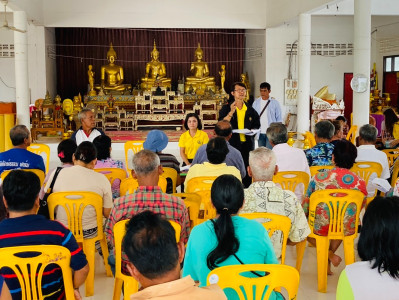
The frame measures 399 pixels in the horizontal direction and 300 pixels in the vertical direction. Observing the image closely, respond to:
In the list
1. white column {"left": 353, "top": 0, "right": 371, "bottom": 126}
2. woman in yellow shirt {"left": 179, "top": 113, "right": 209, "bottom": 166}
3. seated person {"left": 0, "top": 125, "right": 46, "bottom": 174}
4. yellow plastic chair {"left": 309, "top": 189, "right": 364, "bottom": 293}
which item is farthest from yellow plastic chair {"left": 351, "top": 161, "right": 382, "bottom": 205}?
white column {"left": 353, "top": 0, "right": 371, "bottom": 126}

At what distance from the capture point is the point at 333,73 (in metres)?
15.5

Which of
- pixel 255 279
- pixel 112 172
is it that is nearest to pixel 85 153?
pixel 112 172

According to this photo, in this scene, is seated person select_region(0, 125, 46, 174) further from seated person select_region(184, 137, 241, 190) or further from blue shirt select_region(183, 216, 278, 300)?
blue shirt select_region(183, 216, 278, 300)

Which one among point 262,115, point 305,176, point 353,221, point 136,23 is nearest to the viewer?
point 353,221

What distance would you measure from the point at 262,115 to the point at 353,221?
5.06 m

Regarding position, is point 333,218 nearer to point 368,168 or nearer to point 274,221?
point 274,221

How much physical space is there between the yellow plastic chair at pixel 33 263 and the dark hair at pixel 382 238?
4.44 ft

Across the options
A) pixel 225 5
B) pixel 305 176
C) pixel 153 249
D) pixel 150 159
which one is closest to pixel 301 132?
pixel 225 5

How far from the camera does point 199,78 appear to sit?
15.2 m

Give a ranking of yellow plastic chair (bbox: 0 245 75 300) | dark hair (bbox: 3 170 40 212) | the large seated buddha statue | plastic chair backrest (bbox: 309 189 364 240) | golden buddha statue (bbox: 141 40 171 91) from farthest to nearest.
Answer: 1. the large seated buddha statue
2. golden buddha statue (bbox: 141 40 171 91)
3. plastic chair backrest (bbox: 309 189 364 240)
4. dark hair (bbox: 3 170 40 212)
5. yellow plastic chair (bbox: 0 245 75 300)

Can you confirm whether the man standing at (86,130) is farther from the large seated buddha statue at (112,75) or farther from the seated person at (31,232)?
the large seated buddha statue at (112,75)

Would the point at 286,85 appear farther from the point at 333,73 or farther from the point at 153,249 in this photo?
the point at 153,249

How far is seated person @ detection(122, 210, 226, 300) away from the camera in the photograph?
1.78 m

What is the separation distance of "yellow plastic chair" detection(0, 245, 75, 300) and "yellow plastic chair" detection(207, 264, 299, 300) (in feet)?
2.42
